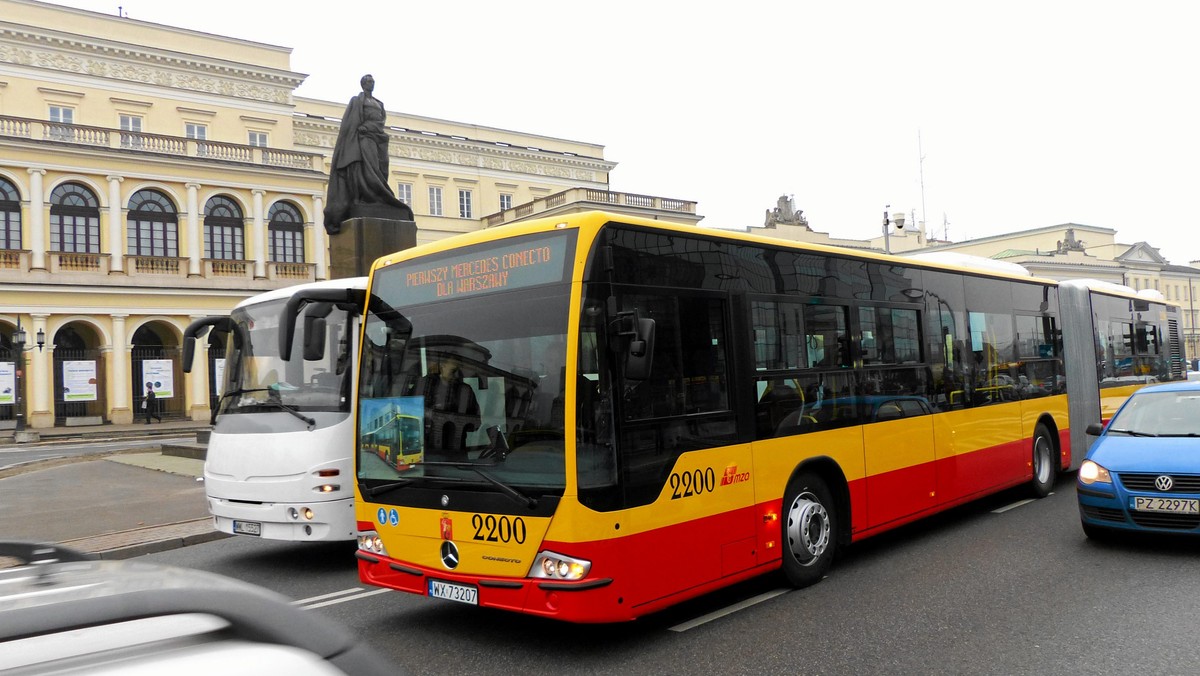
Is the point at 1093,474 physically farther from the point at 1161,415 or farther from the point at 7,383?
the point at 7,383

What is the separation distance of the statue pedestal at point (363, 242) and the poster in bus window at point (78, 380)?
27.6 m

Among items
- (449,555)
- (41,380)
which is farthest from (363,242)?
(41,380)

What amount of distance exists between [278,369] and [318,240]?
134 feet

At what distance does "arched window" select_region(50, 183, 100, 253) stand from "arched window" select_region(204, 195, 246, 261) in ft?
16.1

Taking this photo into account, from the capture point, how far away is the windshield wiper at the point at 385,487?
6160mm

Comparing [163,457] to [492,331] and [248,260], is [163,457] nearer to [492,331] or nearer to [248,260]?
[492,331]

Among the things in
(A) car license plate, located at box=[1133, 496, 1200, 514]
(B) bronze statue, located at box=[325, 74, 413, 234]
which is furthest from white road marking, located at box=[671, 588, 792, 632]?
(B) bronze statue, located at box=[325, 74, 413, 234]

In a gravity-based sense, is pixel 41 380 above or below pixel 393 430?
above

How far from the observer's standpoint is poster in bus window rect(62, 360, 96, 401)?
124 ft

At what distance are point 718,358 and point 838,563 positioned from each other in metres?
2.86

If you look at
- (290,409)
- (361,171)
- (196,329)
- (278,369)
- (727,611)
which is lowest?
(727,611)

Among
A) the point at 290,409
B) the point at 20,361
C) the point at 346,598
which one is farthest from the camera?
the point at 20,361

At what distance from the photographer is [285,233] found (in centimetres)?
4644

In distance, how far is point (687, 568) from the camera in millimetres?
5941
